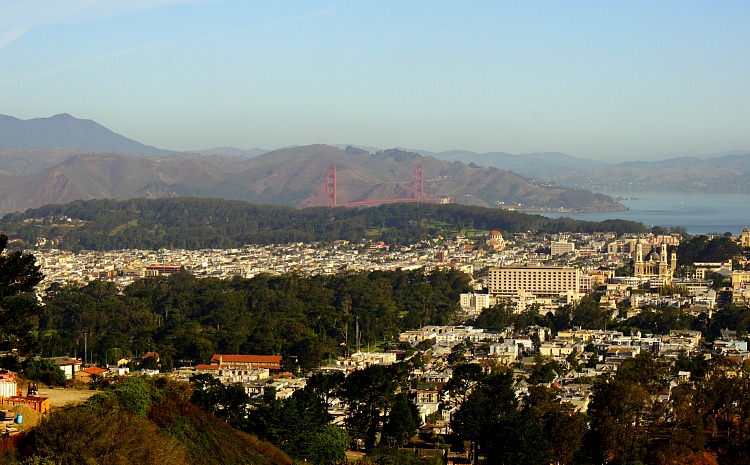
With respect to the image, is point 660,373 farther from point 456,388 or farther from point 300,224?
point 300,224

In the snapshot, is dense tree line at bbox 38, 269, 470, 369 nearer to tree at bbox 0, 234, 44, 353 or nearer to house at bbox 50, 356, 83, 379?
house at bbox 50, 356, 83, 379

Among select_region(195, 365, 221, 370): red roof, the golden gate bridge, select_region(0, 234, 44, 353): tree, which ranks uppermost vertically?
the golden gate bridge

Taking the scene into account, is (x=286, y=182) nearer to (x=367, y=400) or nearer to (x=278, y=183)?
(x=278, y=183)

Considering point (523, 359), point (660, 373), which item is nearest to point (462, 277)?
point (523, 359)

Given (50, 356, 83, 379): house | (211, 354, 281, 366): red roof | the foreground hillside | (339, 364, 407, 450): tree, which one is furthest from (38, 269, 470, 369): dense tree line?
the foreground hillside

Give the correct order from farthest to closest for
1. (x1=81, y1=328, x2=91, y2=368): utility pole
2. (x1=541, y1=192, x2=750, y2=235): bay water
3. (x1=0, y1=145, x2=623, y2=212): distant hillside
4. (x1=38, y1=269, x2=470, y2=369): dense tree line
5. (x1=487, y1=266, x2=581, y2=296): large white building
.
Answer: (x1=0, y1=145, x2=623, y2=212): distant hillside → (x1=541, y1=192, x2=750, y2=235): bay water → (x1=487, y1=266, x2=581, y2=296): large white building → (x1=38, y1=269, x2=470, y2=369): dense tree line → (x1=81, y1=328, x2=91, y2=368): utility pole

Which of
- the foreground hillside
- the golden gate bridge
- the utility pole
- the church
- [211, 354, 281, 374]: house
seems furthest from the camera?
the golden gate bridge
